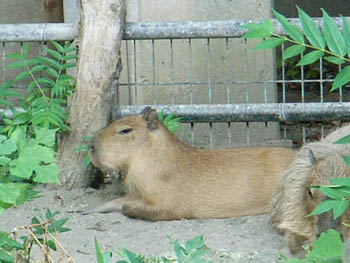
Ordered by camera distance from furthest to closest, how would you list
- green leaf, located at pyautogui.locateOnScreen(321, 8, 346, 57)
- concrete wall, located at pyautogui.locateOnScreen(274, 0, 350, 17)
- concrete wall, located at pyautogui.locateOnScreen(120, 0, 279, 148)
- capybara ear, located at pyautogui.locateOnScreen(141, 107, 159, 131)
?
concrete wall, located at pyautogui.locateOnScreen(274, 0, 350, 17) < concrete wall, located at pyautogui.locateOnScreen(120, 0, 279, 148) < capybara ear, located at pyautogui.locateOnScreen(141, 107, 159, 131) < green leaf, located at pyautogui.locateOnScreen(321, 8, 346, 57)

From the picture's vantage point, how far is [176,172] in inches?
209

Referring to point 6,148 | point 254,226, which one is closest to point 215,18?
point 254,226

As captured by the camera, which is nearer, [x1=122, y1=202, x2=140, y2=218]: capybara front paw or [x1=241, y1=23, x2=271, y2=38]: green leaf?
[x1=241, y1=23, x2=271, y2=38]: green leaf

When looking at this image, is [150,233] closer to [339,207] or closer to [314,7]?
[339,207]

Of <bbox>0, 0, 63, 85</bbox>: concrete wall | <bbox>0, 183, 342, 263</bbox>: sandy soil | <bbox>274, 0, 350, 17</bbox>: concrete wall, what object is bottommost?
<bbox>0, 183, 342, 263</bbox>: sandy soil

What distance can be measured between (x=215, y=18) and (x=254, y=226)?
8.01ft

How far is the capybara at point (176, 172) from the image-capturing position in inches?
205

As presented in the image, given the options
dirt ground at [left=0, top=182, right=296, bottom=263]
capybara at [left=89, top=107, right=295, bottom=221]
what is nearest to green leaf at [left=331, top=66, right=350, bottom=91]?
dirt ground at [left=0, top=182, right=296, bottom=263]

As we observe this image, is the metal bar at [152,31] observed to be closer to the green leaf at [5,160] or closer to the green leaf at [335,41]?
the green leaf at [335,41]

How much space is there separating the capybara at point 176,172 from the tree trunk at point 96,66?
0.25m

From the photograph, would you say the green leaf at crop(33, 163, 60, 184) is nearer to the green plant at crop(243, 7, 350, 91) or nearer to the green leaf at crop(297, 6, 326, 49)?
the green plant at crop(243, 7, 350, 91)

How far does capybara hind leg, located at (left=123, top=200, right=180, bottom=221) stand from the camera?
5.19 m

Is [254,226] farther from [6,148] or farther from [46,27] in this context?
[6,148]

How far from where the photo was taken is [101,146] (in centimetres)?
537
